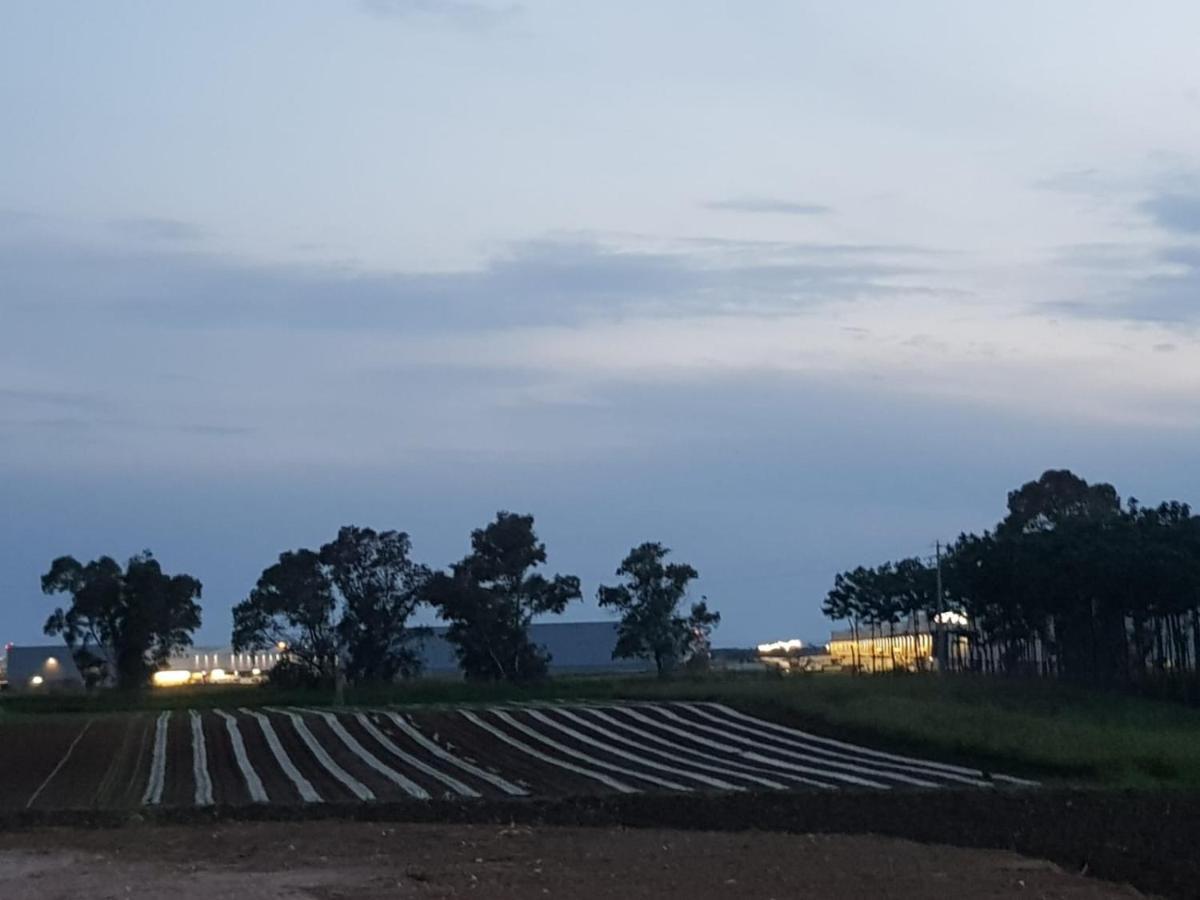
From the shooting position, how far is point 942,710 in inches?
1501

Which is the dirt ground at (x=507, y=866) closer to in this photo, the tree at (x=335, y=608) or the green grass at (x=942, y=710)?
the green grass at (x=942, y=710)

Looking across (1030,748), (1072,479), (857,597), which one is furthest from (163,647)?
(1030,748)

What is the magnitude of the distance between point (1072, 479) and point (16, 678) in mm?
61567

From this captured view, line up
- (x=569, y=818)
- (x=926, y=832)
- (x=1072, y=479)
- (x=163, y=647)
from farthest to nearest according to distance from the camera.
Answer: (x=1072, y=479)
(x=163, y=647)
(x=569, y=818)
(x=926, y=832)

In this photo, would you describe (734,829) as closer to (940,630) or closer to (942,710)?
(942,710)

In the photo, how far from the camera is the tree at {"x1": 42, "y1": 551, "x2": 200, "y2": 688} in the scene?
8400 centimetres

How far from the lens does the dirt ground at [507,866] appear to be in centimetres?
1413

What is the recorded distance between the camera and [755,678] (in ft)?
188

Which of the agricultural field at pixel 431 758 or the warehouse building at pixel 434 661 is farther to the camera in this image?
the warehouse building at pixel 434 661

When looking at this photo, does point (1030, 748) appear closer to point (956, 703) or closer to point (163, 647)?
point (956, 703)

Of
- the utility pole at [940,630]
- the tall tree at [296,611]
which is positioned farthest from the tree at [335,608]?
the utility pole at [940,630]

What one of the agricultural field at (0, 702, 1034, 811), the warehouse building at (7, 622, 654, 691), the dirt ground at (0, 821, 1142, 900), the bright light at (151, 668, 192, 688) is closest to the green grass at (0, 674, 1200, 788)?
the agricultural field at (0, 702, 1034, 811)

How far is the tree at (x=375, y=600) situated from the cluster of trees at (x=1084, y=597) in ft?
74.7

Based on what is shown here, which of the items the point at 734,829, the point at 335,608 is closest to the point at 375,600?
the point at 335,608
